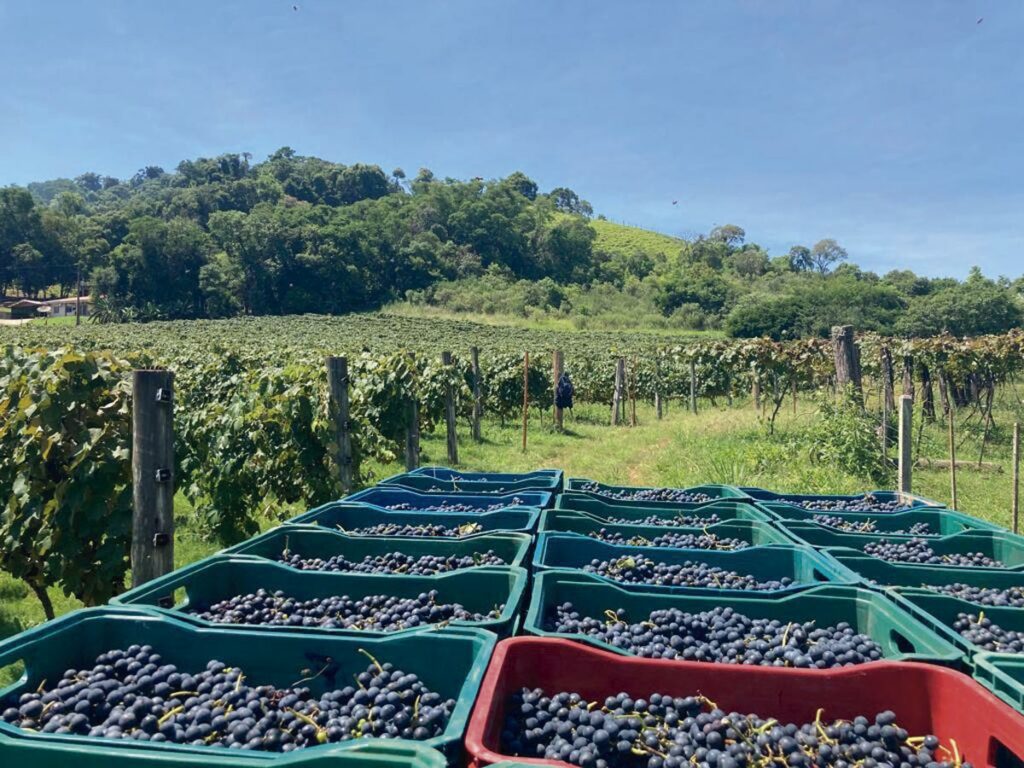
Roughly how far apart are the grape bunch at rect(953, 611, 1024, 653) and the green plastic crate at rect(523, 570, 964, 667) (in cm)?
21

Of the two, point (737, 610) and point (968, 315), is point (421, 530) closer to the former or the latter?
point (737, 610)

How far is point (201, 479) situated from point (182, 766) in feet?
17.4

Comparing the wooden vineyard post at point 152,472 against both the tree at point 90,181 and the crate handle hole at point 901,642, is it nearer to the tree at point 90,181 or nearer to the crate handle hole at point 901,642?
the crate handle hole at point 901,642

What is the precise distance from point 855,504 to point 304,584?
3.42 metres

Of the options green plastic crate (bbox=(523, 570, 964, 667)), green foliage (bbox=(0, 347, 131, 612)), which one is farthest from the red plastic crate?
green foliage (bbox=(0, 347, 131, 612))

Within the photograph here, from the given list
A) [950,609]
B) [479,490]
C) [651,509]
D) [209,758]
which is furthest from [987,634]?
[479,490]

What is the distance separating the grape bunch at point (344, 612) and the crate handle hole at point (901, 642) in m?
1.31

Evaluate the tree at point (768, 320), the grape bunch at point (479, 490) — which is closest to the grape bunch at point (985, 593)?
the grape bunch at point (479, 490)

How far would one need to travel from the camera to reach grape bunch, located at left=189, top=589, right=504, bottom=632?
220 centimetres

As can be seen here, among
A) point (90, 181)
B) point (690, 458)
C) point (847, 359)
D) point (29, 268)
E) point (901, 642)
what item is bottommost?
point (690, 458)

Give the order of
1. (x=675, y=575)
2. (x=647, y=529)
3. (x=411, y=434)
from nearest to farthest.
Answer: (x=675, y=575) < (x=647, y=529) < (x=411, y=434)

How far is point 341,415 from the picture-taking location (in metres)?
5.70

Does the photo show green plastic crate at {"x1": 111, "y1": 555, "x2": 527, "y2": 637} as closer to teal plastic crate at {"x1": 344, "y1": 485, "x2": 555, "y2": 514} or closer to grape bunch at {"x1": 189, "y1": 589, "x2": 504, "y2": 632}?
grape bunch at {"x1": 189, "y1": 589, "x2": 504, "y2": 632}

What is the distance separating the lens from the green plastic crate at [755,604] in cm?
211
